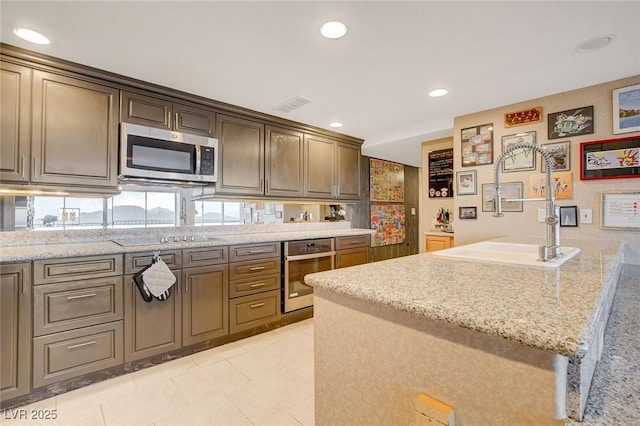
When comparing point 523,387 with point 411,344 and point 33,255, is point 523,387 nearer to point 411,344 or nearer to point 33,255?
point 411,344

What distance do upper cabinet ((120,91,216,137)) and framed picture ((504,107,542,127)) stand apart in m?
2.84

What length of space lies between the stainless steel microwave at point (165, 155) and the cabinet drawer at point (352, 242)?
1.58 meters

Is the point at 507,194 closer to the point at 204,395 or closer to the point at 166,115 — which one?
the point at 204,395

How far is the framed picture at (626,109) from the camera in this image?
7.33 ft

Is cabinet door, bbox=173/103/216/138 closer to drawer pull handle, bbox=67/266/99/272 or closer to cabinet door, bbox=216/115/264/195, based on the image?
cabinet door, bbox=216/115/264/195

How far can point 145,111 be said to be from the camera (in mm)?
2432

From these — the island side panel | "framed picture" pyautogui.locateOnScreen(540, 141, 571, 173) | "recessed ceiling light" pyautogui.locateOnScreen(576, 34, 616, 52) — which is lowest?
the island side panel

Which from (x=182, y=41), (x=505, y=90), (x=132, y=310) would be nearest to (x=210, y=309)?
(x=132, y=310)

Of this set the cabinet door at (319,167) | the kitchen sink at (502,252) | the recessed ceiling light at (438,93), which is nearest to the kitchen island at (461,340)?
the kitchen sink at (502,252)

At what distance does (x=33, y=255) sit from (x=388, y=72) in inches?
104

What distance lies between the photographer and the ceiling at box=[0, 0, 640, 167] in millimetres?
1570

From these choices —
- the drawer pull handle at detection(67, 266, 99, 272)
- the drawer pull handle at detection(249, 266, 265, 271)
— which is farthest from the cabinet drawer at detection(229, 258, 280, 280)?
the drawer pull handle at detection(67, 266, 99, 272)

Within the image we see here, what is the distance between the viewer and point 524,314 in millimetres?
621

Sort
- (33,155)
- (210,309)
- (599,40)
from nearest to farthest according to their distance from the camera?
(599,40)
(33,155)
(210,309)
